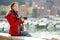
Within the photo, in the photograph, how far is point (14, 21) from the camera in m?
2.64

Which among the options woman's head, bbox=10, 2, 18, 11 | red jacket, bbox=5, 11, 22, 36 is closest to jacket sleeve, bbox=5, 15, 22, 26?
red jacket, bbox=5, 11, 22, 36

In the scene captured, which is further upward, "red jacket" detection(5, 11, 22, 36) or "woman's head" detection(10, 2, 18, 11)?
"woman's head" detection(10, 2, 18, 11)

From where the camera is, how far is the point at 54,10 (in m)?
2.63

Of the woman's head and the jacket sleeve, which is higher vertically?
the woman's head

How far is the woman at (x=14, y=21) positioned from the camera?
2.63 meters

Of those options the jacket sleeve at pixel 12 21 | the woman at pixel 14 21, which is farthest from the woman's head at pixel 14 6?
the jacket sleeve at pixel 12 21

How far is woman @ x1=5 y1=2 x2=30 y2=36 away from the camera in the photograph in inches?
104

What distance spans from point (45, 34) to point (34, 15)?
1.03ft

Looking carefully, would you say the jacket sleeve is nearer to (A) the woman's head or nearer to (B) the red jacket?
(B) the red jacket

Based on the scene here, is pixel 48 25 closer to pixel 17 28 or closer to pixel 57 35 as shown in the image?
pixel 57 35

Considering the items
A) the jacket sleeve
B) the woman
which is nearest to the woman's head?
the woman

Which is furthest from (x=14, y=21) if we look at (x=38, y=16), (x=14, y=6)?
(x=38, y=16)

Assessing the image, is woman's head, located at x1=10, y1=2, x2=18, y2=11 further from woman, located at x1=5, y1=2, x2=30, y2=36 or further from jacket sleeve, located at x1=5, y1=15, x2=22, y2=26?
jacket sleeve, located at x1=5, y1=15, x2=22, y2=26

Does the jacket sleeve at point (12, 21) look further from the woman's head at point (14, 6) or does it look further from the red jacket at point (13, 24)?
the woman's head at point (14, 6)
